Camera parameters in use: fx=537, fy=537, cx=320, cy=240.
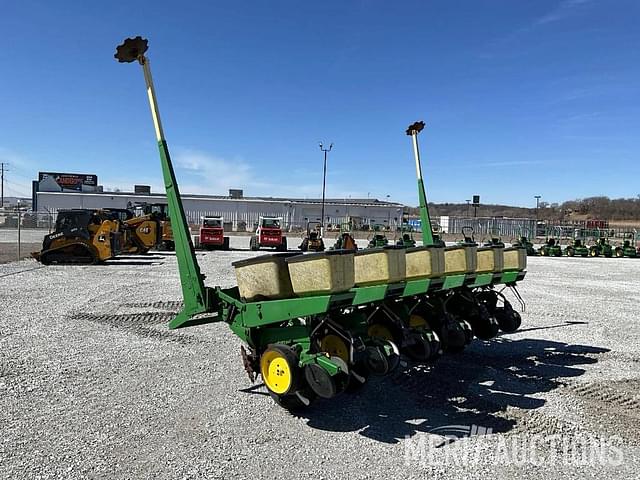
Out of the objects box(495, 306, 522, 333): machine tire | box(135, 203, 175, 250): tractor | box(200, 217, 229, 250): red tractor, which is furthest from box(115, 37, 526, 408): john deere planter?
box(200, 217, 229, 250): red tractor

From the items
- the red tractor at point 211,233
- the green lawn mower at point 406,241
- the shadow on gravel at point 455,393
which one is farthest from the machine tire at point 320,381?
the red tractor at point 211,233

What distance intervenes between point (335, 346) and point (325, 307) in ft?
2.11

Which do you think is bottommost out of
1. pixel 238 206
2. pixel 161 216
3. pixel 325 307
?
pixel 325 307

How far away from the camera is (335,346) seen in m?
4.73

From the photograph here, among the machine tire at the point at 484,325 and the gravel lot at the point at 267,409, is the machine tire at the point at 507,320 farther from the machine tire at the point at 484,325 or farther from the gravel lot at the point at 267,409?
the gravel lot at the point at 267,409

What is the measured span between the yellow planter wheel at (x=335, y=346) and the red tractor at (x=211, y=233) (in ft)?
75.3

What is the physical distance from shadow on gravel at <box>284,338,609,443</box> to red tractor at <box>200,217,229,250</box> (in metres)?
21.1

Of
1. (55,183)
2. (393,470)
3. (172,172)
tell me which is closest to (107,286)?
(172,172)

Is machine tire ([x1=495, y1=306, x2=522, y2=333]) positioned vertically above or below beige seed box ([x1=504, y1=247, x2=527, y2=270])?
below

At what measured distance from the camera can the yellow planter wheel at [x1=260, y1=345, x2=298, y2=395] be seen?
431 cm

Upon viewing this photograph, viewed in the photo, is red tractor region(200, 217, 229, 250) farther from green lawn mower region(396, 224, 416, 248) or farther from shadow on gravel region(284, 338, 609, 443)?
shadow on gravel region(284, 338, 609, 443)

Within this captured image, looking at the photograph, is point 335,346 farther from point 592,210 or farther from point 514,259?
point 592,210

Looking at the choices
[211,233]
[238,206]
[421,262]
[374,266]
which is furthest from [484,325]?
[238,206]

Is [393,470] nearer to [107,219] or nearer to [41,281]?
[41,281]
